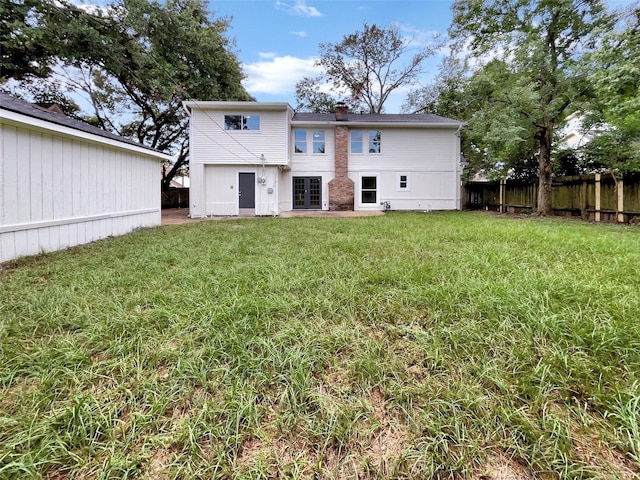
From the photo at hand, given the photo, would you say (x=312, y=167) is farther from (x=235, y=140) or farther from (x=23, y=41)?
(x=23, y=41)

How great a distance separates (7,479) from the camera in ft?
4.16

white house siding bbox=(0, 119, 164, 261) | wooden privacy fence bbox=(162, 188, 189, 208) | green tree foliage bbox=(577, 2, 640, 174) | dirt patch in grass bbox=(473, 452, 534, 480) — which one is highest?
green tree foliage bbox=(577, 2, 640, 174)

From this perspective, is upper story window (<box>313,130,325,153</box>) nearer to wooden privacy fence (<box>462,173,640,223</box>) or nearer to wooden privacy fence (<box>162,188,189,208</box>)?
wooden privacy fence (<box>462,173,640,223</box>)

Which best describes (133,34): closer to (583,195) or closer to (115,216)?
(115,216)

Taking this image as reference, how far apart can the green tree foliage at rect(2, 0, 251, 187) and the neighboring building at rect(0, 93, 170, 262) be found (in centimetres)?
949

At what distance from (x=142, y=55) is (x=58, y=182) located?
12.3 m

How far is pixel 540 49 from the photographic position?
1102 centimetres

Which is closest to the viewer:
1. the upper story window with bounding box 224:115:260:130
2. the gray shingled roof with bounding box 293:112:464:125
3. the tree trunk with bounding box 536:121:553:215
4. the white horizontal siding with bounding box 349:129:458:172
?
the tree trunk with bounding box 536:121:553:215

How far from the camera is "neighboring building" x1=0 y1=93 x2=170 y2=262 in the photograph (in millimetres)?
4793

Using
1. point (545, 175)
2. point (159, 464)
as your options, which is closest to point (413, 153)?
point (545, 175)

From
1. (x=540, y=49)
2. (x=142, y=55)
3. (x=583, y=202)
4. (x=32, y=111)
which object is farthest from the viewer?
(x=142, y=55)

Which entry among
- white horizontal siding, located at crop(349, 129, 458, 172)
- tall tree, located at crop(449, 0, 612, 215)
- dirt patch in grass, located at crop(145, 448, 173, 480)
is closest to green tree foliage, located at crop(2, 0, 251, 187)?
white horizontal siding, located at crop(349, 129, 458, 172)

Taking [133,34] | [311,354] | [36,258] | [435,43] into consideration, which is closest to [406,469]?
[311,354]

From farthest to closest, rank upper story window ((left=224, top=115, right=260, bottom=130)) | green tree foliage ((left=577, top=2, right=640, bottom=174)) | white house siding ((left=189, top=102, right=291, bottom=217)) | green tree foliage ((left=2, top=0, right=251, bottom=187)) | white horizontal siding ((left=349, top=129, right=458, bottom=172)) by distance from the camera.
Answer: white horizontal siding ((left=349, top=129, right=458, bottom=172)) < upper story window ((left=224, top=115, right=260, bottom=130)) < white house siding ((left=189, top=102, right=291, bottom=217)) < green tree foliage ((left=2, top=0, right=251, bottom=187)) < green tree foliage ((left=577, top=2, right=640, bottom=174))
